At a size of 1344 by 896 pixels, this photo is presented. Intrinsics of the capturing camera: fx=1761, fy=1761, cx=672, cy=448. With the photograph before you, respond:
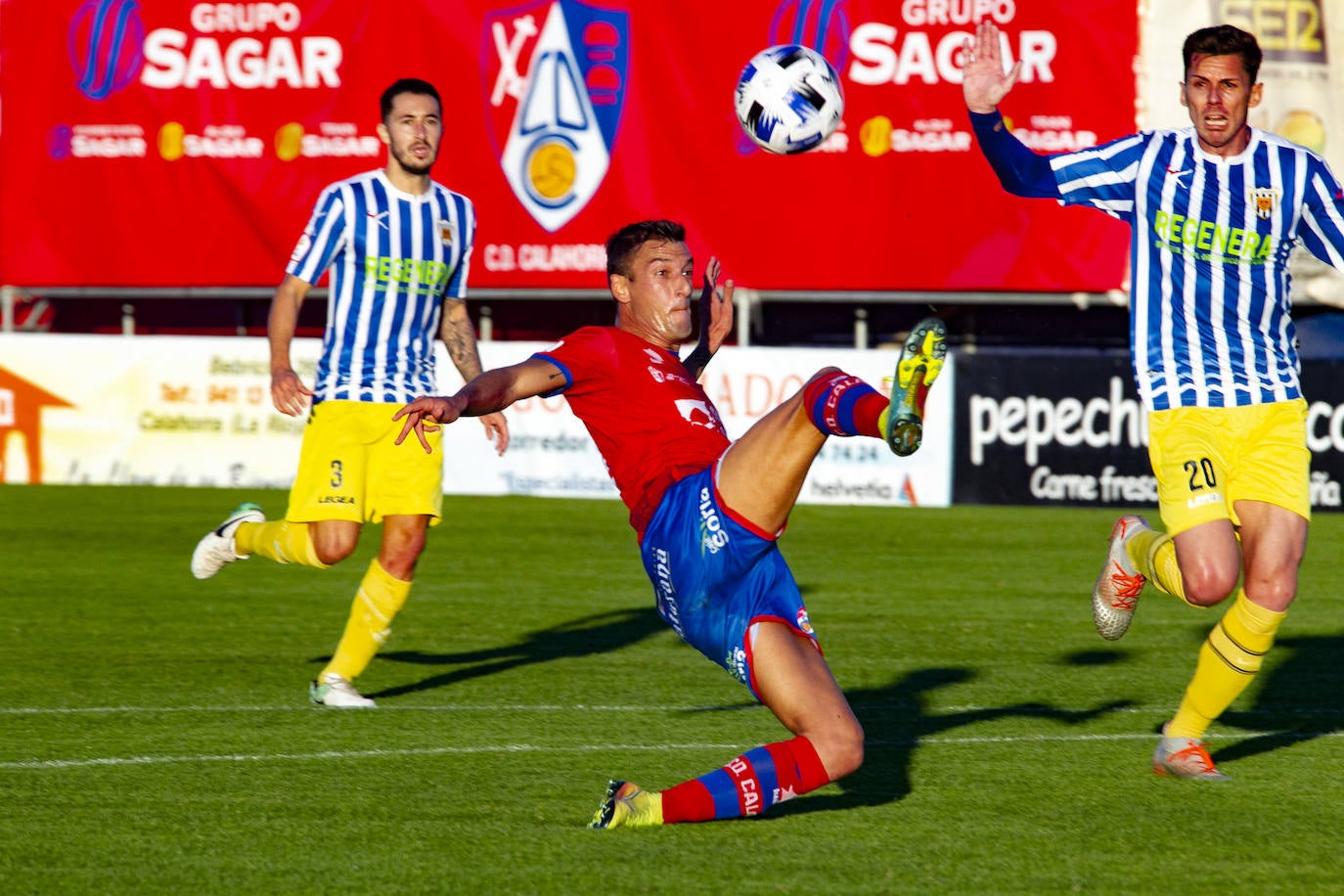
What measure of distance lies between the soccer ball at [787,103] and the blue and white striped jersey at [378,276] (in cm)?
141

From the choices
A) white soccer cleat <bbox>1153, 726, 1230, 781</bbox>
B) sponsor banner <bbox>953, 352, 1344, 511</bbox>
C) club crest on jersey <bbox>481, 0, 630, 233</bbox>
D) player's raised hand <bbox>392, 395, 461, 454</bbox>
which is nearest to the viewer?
player's raised hand <bbox>392, 395, 461, 454</bbox>

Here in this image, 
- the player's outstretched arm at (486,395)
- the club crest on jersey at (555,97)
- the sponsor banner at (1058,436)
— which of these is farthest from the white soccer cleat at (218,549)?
the club crest on jersey at (555,97)

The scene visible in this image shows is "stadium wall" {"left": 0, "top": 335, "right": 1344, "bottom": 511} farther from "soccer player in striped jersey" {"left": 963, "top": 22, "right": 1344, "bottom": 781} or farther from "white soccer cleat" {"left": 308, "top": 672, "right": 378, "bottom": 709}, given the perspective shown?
"soccer player in striped jersey" {"left": 963, "top": 22, "right": 1344, "bottom": 781}

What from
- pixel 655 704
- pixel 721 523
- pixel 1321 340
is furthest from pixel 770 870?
pixel 1321 340

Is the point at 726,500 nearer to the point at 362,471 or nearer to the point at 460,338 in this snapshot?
the point at 362,471

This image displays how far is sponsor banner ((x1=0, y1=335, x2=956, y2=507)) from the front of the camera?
15.6m

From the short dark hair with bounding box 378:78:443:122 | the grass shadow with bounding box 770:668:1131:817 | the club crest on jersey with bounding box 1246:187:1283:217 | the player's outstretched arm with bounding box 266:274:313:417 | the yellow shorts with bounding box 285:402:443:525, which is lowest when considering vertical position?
the grass shadow with bounding box 770:668:1131:817

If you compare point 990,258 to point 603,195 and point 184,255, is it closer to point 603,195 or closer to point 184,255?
point 603,195

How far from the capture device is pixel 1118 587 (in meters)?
6.12

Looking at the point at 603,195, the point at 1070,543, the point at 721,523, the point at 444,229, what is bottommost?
the point at 1070,543

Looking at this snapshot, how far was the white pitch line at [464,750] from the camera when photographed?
19.2 feet

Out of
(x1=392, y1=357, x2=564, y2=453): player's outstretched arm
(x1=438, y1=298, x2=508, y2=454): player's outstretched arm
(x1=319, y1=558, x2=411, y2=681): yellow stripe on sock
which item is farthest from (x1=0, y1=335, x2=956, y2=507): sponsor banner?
(x1=392, y1=357, x2=564, y2=453): player's outstretched arm

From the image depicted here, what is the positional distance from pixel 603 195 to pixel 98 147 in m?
5.66

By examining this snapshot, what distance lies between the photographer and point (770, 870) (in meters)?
4.59
